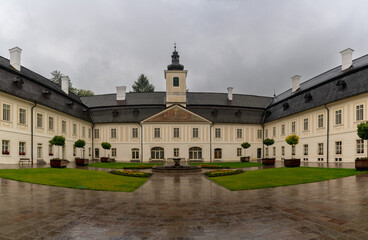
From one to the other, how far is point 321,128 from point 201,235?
88.8 ft

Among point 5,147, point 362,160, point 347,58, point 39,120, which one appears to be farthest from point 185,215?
point 347,58

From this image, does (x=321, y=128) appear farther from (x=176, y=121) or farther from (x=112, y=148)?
(x=112, y=148)

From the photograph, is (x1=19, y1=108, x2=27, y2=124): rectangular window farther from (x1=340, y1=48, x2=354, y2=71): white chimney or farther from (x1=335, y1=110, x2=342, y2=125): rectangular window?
(x1=340, y1=48, x2=354, y2=71): white chimney

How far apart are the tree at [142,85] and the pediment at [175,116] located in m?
33.4

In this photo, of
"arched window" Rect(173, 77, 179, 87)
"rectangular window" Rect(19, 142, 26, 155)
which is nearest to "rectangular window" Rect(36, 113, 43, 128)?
"rectangular window" Rect(19, 142, 26, 155)

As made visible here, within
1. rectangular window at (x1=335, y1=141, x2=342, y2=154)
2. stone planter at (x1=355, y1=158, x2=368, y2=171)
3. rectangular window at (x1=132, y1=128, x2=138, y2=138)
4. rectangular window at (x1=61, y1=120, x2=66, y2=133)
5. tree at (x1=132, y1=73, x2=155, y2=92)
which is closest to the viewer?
stone planter at (x1=355, y1=158, x2=368, y2=171)

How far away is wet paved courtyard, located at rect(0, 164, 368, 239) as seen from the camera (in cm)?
467

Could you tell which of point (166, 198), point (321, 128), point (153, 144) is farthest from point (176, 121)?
point (166, 198)

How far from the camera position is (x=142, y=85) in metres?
70.0

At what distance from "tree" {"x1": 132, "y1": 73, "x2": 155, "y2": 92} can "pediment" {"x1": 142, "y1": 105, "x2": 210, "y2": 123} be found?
3341 centimetres

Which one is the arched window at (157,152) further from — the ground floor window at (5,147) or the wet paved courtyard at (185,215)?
the wet paved courtyard at (185,215)

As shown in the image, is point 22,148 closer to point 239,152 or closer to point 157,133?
point 157,133

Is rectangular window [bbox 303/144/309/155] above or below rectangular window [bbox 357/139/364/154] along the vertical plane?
below

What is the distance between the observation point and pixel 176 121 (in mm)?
37719
